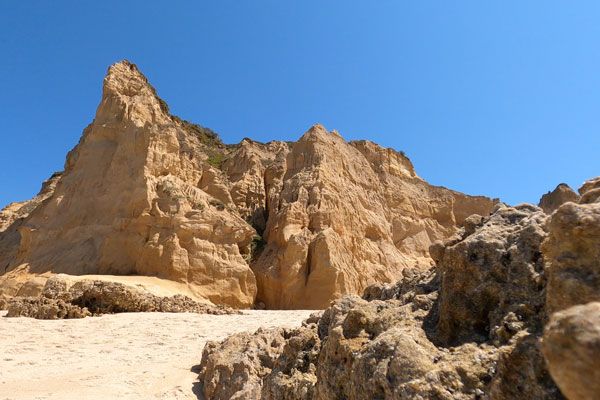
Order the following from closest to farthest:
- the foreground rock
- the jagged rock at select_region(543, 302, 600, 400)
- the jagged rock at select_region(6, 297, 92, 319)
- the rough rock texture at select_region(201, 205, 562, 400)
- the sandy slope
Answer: the jagged rock at select_region(543, 302, 600, 400) → the foreground rock → the rough rock texture at select_region(201, 205, 562, 400) → the sandy slope → the jagged rock at select_region(6, 297, 92, 319)

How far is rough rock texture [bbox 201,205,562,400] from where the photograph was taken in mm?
2252

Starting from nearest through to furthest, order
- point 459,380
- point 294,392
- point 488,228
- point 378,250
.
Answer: point 459,380
point 488,228
point 294,392
point 378,250

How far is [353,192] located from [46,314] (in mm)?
16095

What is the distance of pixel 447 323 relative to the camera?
300 centimetres

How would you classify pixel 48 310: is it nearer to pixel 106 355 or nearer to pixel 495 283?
pixel 106 355

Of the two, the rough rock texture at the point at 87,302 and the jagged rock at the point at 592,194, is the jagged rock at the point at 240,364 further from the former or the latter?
the rough rock texture at the point at 87,302

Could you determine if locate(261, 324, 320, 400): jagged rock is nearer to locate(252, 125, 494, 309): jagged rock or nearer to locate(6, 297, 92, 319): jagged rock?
locate(6, 297, 92, 319): jagged rock

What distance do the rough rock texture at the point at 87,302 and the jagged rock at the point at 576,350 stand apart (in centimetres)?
1070

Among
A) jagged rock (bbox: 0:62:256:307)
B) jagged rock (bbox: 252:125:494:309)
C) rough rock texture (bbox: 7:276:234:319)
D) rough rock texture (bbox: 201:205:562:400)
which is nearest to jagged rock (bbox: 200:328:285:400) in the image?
rough rock texture (bbox: 201:205:562:400)

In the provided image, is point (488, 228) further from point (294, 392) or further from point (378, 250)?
point (378, 250)

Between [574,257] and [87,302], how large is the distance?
37.6ft

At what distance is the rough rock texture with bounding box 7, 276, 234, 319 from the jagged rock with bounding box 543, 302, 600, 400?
10.7 meters

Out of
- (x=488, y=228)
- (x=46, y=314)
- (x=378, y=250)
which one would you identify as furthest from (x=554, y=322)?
(x=378, y=250)

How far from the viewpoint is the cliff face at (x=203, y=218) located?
16.7 m
